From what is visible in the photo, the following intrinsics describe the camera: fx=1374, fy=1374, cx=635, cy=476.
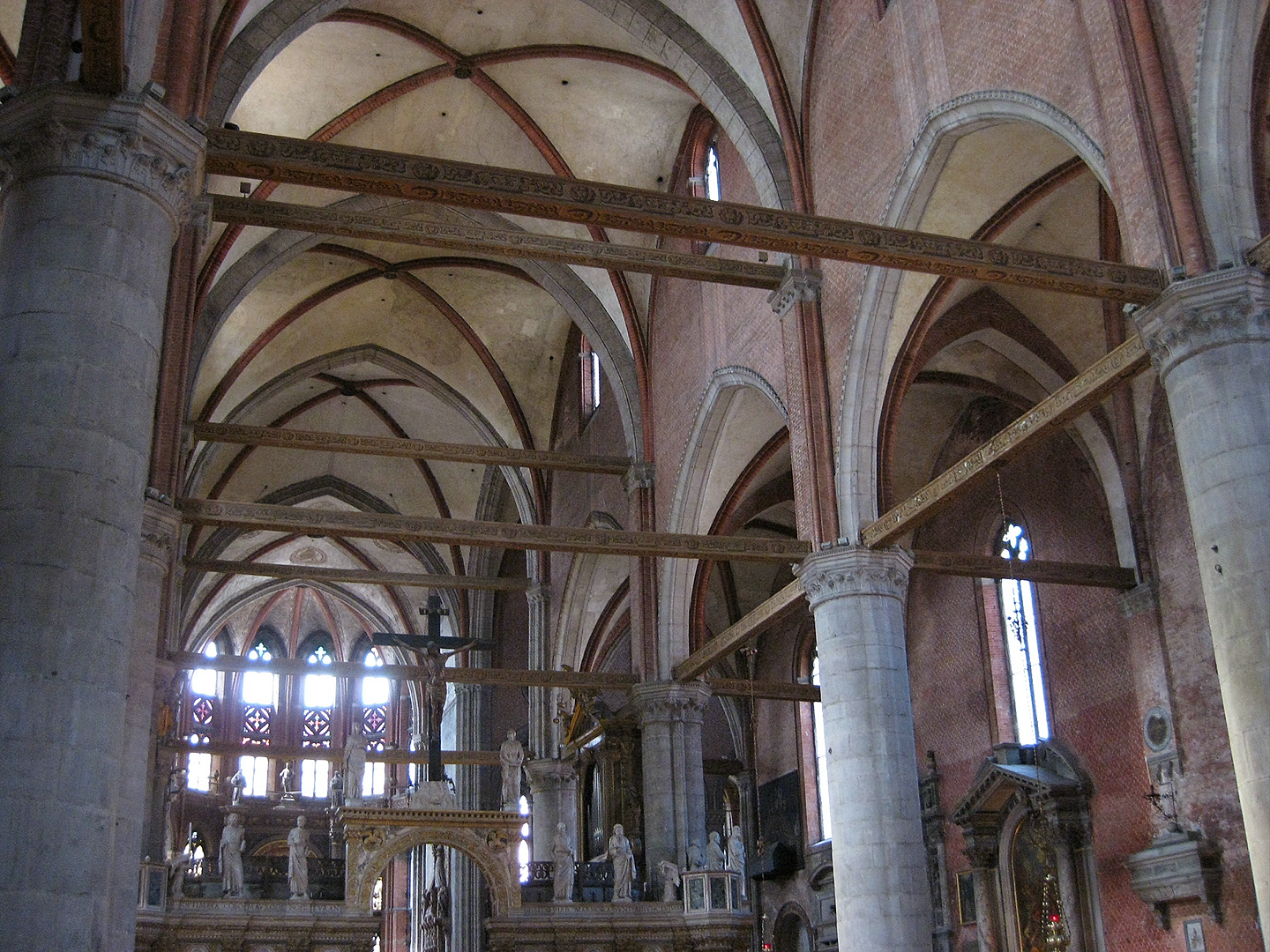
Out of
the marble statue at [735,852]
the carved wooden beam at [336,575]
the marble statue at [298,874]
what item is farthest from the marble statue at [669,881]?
the carved wooden beam at [336,575]

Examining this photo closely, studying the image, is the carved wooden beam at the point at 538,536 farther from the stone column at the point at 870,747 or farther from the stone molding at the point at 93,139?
the stone molding at the point at 93,139

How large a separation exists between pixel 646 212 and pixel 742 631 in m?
8.29

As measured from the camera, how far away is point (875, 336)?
15.8 meters

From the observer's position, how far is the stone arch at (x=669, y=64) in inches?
666

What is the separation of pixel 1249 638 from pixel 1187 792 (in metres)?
7.41

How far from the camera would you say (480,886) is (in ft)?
93.6

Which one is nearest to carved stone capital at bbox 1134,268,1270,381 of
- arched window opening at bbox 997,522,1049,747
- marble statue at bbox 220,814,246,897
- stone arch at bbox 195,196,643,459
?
arched window opening at bbox 997,522,1049,747

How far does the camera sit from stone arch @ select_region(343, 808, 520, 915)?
18.6 metres

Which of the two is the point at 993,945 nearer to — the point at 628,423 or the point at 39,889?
the point at 628,423

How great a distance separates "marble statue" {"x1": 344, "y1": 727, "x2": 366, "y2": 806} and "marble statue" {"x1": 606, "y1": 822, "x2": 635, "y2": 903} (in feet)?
12.1

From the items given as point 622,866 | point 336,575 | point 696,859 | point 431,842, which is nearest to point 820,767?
point 696,859

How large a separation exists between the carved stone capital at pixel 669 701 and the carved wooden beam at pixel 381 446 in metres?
3.80

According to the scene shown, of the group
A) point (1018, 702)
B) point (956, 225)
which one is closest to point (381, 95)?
point (956, 225)

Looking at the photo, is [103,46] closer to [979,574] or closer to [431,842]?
[979,574]
